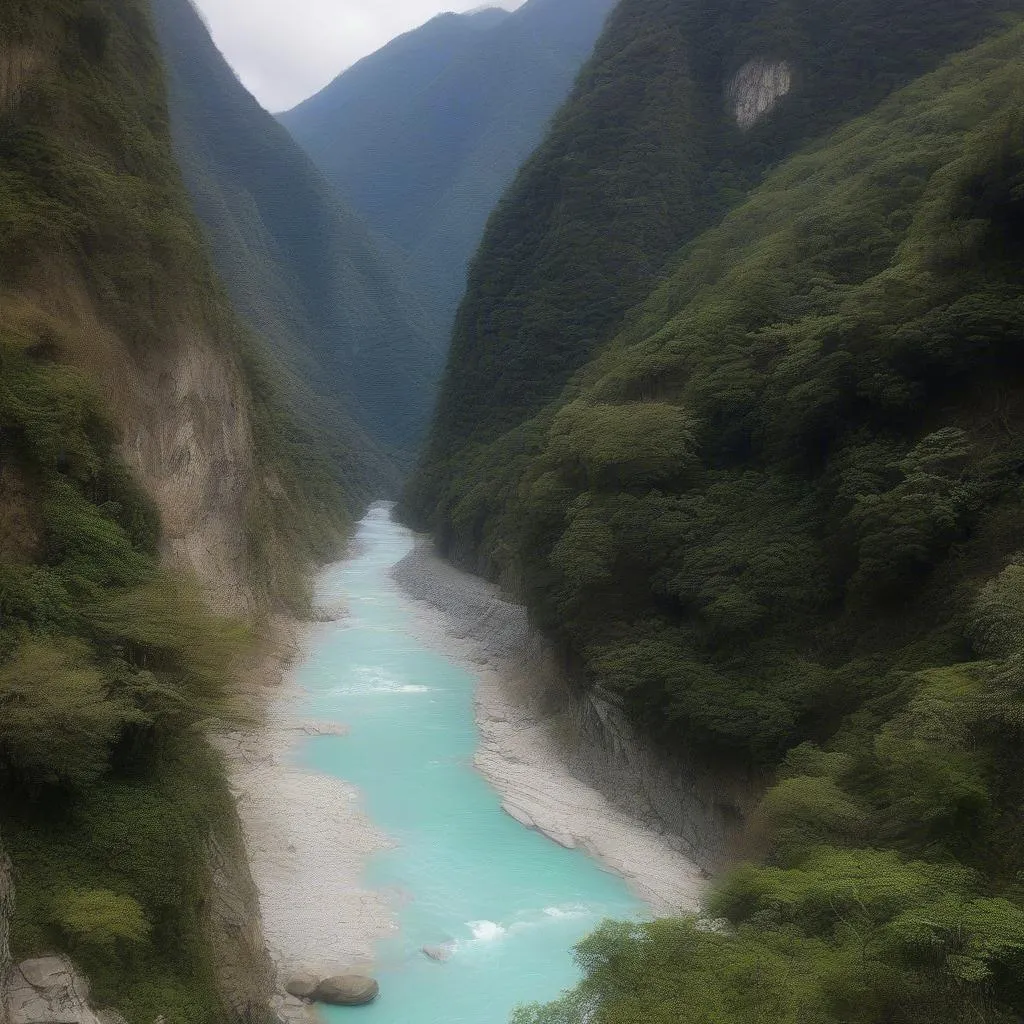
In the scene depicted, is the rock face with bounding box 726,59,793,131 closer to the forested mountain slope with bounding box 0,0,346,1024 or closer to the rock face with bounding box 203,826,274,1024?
the forested mountain slope with bounding box 0,0,346,1024

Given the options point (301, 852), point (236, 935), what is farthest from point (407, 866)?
point (236, 935)

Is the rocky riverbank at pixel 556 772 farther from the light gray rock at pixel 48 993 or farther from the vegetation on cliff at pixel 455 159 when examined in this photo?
the vegetation on cliff at pixel 455 159

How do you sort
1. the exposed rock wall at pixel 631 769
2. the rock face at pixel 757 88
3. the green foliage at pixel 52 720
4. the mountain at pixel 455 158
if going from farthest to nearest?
the mountain at pixel 455 158, the rock face at pixel 757 88, the exposed rock wall at pixel 631 769, the green foliage at pixel 52 720

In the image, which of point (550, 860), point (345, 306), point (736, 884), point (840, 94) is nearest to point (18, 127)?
point (550, 860)

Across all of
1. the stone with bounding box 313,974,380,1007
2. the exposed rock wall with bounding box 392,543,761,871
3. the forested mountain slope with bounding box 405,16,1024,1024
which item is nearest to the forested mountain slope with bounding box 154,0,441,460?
the exposed rock wall with bounding box 392,543,761,871

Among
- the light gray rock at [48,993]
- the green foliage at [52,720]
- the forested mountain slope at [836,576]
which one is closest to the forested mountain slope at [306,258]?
the forested mountain slope at [836,576]

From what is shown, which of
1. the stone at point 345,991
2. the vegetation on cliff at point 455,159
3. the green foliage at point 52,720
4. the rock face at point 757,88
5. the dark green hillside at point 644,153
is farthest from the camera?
the vegetation on cliff at point 455,159

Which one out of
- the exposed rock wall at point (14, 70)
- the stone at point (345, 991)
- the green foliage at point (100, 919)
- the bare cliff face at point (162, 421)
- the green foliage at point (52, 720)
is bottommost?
the stone at point (345, 991)

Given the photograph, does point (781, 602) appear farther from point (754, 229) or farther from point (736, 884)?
point (754, 229)
